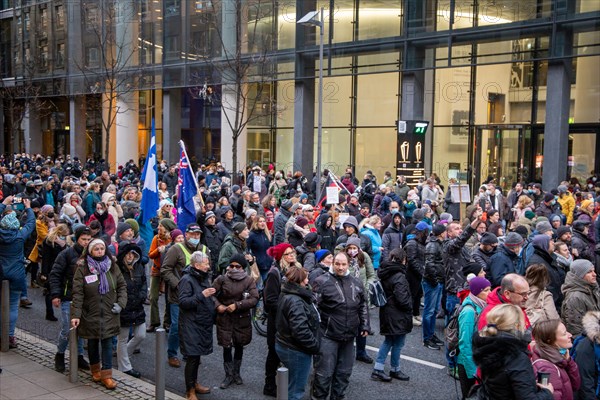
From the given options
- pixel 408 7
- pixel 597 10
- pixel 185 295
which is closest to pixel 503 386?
pixel 185 295

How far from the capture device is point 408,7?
Result: 84.2 ft

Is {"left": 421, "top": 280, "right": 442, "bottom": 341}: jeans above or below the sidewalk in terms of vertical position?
above

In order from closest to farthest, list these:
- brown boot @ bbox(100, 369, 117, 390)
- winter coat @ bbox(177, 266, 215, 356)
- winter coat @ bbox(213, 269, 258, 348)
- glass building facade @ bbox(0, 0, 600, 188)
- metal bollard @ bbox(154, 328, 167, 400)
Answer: metal bollard @ bbox(154, 328, 167, 400) → winter coat @ bbox(177, 266, 215, 356) → winter coat @ bbox(213, 269, 258, 348) → brown boot @ bbox(100, 369, 117, 390) → glass building facade @ bbox(0, 0, 600, 188)

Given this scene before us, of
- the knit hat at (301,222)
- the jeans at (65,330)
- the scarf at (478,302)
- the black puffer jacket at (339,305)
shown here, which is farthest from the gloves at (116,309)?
the scarf at (478,302)

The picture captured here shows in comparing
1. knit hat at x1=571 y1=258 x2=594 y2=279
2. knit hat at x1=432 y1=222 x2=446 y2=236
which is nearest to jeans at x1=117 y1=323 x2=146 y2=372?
knit hat at x1=432 y1=222 x2=446 y2=236

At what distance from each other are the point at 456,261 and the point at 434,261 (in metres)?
0.56

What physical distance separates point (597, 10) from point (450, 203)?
8451 mm

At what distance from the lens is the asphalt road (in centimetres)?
829

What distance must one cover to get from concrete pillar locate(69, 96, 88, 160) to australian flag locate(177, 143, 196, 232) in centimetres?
3546

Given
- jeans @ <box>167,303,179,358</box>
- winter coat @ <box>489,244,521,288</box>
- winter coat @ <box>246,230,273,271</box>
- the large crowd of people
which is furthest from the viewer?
winter coat @ <box>246,230,273,271</box>

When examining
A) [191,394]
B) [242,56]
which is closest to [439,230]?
[191,394]

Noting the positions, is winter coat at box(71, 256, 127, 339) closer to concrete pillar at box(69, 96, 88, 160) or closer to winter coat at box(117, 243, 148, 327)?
winter coat at box(117, 243, 148, 327)

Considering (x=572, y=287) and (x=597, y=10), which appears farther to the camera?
(x=597, y=10)

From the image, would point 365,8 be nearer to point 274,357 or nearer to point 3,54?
point 274,357
